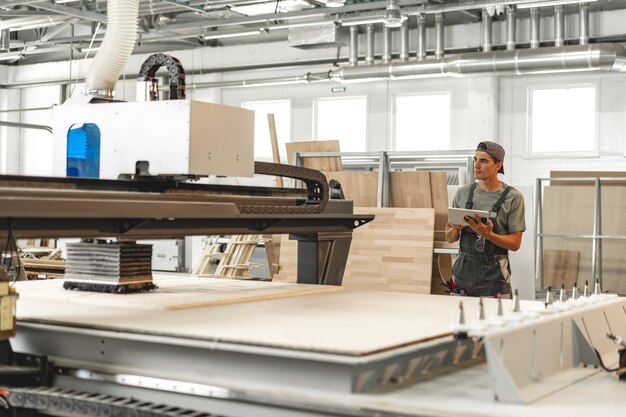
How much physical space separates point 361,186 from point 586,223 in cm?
216

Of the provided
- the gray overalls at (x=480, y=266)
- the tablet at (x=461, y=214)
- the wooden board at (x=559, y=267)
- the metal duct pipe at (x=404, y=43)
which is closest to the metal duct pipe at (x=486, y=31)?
the metal duct pipe at (x=404, y=43)

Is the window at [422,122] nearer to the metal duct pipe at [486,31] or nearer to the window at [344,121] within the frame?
the window at [344,121]

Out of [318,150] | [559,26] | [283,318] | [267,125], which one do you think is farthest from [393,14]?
[283,318]

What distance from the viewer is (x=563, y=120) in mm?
10430

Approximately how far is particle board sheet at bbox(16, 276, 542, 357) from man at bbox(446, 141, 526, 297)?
4.72ft

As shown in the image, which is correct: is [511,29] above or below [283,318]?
above

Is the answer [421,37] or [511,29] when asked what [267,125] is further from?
[511,29]

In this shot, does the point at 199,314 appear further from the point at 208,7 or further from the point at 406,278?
the point at 208,7

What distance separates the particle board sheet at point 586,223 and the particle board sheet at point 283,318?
5254 mm

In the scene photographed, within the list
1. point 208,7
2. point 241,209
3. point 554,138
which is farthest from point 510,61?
point 241,209

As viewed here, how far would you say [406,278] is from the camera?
22.4 ft

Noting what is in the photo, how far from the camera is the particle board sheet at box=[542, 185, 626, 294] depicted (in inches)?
298

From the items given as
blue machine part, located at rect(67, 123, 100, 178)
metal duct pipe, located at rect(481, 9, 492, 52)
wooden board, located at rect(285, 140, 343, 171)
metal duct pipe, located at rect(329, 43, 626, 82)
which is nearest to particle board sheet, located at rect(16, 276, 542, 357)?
blue machine part, located at rect(67, 123, 100, 178)

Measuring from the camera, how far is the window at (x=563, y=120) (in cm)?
1021
